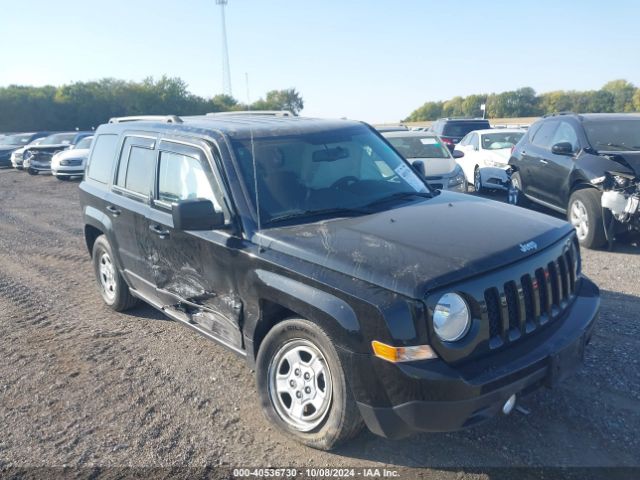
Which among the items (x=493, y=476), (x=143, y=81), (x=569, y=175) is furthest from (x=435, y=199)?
(x=143, y=81)

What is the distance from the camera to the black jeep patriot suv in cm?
289

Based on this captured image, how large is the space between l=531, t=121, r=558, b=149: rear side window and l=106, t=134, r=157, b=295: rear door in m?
6.72

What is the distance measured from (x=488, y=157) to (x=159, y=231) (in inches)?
402

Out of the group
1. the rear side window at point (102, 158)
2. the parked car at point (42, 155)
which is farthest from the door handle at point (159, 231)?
the parked car at point (42, 155)

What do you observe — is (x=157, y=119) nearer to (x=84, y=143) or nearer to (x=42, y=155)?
(x=84, y=143)

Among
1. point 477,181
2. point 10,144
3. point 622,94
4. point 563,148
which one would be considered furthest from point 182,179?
point 622,94

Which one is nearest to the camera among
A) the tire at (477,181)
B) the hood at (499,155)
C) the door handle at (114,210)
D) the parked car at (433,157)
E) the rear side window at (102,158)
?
the door handle at (114,210)

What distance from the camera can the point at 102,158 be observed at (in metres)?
5.98

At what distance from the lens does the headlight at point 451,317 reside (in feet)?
9.50

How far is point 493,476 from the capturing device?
3129 millimetres

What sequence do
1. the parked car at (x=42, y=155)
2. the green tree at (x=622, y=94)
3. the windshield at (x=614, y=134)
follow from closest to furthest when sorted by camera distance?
the windshield at (x=614, y=134)
the parked car at (x=42, y=155)
the green tree at (x=622, y=94)

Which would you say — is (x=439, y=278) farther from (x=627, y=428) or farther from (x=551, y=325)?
(x=627, y=428)

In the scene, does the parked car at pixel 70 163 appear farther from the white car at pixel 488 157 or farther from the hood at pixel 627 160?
the hood at pixel 627 160

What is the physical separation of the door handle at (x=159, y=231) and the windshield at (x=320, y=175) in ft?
3.15
